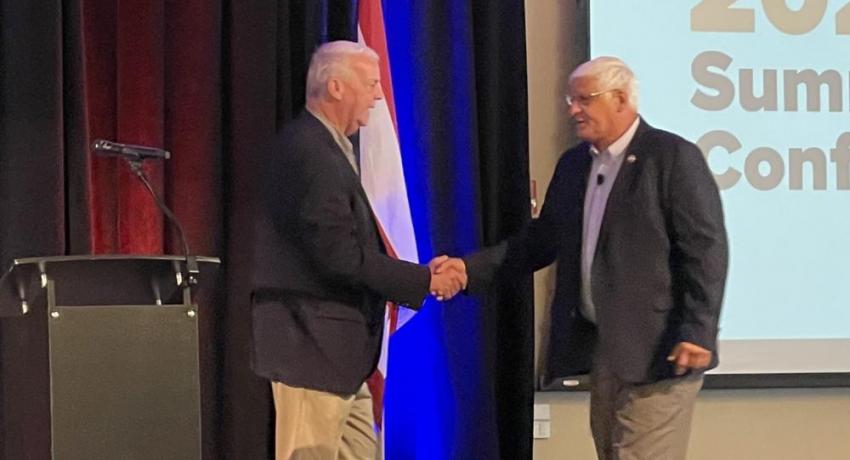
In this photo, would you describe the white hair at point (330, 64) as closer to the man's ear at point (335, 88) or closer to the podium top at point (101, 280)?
the man's ear at point (335, 88)

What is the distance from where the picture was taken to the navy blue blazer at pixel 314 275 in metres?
3.12

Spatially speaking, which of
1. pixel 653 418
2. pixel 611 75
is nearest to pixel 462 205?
pixel 611 75

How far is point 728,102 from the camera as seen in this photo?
4.41 metres

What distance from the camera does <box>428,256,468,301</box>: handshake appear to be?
11.8ft

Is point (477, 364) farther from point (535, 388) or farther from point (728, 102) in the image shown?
point (728, 102)

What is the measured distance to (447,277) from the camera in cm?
362

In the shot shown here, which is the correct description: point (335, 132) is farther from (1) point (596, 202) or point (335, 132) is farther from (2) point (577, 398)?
(2) point (577, 398)

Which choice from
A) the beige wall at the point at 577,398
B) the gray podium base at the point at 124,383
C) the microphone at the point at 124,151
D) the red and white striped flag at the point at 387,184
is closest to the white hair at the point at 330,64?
the microphone at the point at 124,151

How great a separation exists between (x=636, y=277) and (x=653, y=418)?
353 millimetres

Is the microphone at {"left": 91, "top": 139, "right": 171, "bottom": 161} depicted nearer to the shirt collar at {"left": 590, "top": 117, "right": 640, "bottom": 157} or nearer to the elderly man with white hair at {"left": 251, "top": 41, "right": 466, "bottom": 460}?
the elderly man with white hair at {"left": 251, "top": 41, "right": 466, "bottom": 460}

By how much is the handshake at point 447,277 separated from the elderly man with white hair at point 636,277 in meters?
0.42

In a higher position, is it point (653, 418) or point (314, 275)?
point (314, 275)

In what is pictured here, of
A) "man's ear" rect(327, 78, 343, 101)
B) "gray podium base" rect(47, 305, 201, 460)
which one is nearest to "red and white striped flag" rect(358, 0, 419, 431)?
"man's ear" rect(327, 78, 343, 101)

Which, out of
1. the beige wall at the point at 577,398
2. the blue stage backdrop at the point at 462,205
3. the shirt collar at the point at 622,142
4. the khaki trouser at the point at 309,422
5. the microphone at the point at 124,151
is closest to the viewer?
the microphone at the point at 124,151
